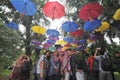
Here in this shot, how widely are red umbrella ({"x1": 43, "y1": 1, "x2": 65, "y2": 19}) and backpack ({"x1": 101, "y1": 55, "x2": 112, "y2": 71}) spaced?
4.28m

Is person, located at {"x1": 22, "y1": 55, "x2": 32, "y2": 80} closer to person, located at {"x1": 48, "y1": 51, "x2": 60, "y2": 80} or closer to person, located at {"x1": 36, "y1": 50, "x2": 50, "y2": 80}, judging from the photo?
person, located at {"x1": 36, "y1": 50, "x2": 50, "y2": 80}

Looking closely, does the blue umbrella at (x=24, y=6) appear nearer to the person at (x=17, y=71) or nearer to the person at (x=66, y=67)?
the person at (x=17, y=71)

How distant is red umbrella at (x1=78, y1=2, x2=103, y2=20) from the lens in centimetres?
1359

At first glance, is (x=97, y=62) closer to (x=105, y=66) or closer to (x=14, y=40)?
(x=105, y=66)

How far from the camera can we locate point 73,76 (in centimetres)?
1202

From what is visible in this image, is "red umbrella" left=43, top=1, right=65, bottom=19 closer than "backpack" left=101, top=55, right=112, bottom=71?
No

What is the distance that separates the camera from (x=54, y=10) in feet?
47.6

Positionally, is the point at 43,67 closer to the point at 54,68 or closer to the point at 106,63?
the point at 54,68

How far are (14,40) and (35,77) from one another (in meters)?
8.73

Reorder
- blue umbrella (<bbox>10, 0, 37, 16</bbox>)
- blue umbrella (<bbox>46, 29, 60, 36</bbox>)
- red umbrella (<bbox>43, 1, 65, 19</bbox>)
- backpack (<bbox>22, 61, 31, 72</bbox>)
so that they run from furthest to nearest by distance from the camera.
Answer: blue umbrella (<bbox>46, 29, 60, 36</bbox>) < red umbrella (<bbox>43, 1, 65, 19</bbox>) < blue umbrella (<bbox>10, 0, 37, 16</bbox>) < backpack (<bbox>22, 61, 31, 72</bbox>)

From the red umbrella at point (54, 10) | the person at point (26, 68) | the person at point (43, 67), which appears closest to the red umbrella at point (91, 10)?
the red umbrella at point (54, 10)

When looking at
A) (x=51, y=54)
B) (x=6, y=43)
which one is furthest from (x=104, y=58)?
(x=6, y=43)

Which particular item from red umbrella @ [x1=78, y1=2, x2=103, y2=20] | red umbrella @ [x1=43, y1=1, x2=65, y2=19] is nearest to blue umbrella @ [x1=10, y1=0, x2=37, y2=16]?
red umbrella @ [x1=43, y1=1, x2=65, y2=19]

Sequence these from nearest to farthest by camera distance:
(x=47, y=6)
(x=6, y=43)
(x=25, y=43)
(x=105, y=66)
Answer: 1. (x=105, y=66)
2. (x=47, y=6)
3. (x=6, y=43)
4. (x=25, y=43)
